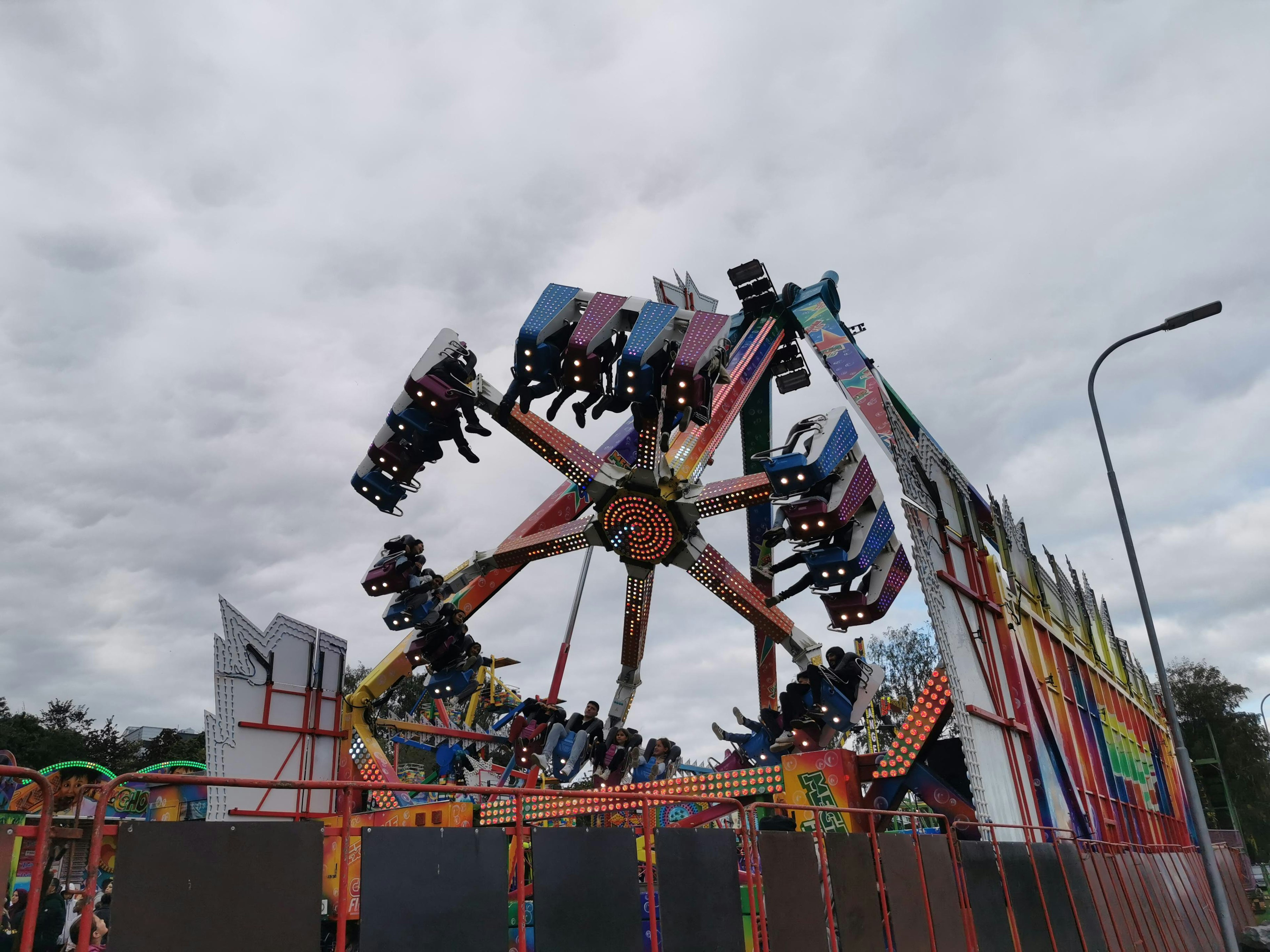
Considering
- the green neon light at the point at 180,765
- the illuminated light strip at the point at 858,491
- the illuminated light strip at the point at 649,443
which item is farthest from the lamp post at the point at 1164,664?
the green neon light at the point at 180,765

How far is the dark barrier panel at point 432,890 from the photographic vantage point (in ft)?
14.4

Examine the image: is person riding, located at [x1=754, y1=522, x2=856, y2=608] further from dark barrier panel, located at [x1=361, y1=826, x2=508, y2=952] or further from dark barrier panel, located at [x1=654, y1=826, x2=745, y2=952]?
dark barrier panel, located at [x1=361, y1=826, x2=508, y2=952]

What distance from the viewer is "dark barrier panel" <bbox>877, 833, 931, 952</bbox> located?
740cm

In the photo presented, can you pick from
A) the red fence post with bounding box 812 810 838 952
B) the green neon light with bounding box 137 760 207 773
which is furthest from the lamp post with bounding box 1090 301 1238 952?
the green neon light with bounding box 137 760 207 773

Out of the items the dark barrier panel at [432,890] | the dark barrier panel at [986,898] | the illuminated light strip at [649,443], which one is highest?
the illuminated light strip at [649,443]

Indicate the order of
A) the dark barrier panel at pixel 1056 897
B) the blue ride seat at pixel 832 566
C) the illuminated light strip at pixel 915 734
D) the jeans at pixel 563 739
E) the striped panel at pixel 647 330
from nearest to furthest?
the dark barrier panel at pixel 1056 897
the illuminated light strip at pixel 915 734
the blue ride seat at pixel 832 566
the striped panel at pixel 647 330
the jeans at pixel 563 739

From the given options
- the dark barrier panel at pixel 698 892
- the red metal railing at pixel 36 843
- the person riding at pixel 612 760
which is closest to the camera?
the red metal railing at pixel 36 843

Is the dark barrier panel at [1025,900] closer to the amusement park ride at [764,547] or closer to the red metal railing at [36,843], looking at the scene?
the amusement park ride at [764,547]

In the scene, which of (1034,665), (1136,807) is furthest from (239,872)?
(1136,807)

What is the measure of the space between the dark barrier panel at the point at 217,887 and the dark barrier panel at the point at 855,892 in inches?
170

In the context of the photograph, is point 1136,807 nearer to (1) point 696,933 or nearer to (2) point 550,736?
(2) point 550,736

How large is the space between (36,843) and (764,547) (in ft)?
52.0

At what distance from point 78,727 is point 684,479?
48.6m

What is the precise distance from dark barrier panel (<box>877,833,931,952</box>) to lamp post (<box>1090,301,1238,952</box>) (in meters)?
4.65
